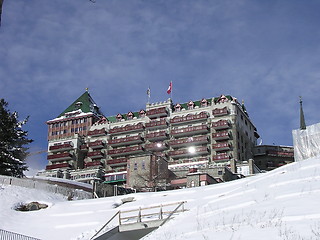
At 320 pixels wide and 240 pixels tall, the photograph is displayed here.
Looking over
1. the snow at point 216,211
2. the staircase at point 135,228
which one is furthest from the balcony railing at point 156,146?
the staircase at point 135,228

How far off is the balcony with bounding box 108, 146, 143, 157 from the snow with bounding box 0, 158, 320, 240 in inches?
1997

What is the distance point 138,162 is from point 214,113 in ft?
Answer: 86.6

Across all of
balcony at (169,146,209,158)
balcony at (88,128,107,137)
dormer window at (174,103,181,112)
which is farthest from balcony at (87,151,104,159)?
dormer window at (174,103,181,112)

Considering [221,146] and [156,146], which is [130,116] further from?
[221,146]

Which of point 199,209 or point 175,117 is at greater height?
point 175,117

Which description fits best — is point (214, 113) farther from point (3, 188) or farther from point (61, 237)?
point (61, 237)

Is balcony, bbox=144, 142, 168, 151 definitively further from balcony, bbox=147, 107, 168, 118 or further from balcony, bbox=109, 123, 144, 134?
balcony, bbox=147, 107, 168, 118

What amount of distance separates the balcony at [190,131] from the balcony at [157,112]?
540 cm

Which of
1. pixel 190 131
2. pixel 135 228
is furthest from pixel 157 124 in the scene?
pixel 135 228

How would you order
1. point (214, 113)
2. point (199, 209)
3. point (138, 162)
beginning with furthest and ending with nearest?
point (214, 113) < point (138, 162) < point (199, 209)

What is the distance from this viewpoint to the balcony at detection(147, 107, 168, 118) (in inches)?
3976

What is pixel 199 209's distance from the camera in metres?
30.9

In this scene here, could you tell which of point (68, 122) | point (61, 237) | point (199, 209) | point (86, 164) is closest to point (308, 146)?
point (199, 209)

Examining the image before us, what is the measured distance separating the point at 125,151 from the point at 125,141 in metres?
2.56
